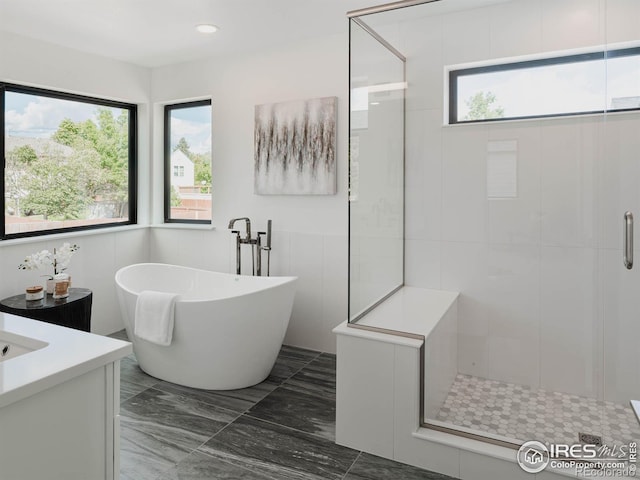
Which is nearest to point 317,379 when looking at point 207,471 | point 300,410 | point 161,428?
point 300,410

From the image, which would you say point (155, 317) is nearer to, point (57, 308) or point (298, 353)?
point (57, 308)

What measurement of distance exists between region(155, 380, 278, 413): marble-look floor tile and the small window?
6.80ft

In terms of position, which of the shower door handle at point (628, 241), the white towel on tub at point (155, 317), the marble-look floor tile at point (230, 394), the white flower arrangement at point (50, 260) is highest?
the shower door handle at point (628, 241)

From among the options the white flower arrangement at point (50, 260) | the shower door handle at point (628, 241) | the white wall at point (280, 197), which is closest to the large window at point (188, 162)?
the white wall at point (280, 197)

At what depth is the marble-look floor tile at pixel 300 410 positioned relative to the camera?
2656 mm

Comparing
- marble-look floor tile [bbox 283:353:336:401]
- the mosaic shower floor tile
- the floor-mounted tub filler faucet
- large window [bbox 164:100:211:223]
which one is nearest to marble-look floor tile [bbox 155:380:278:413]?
marble-look floor tile [bbox 283:353:336:401]

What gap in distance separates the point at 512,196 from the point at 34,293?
3.28 metres

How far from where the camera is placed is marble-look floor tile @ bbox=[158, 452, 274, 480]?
7.12ft

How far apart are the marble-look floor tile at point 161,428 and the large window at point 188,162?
80.4 inches

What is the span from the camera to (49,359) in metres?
1.33

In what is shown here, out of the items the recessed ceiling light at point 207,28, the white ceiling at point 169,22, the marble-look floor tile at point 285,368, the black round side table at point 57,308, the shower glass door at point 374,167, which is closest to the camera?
the shower glass door at point 374,167

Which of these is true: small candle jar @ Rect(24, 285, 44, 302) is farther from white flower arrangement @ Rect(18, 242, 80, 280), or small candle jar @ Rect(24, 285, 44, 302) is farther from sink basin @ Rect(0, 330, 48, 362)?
sink basin @ Rect(0, 330, 48, 362)

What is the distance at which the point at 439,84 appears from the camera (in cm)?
263

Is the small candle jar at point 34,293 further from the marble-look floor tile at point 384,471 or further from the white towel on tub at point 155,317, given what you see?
the marble-look floor tile at point 384,471
